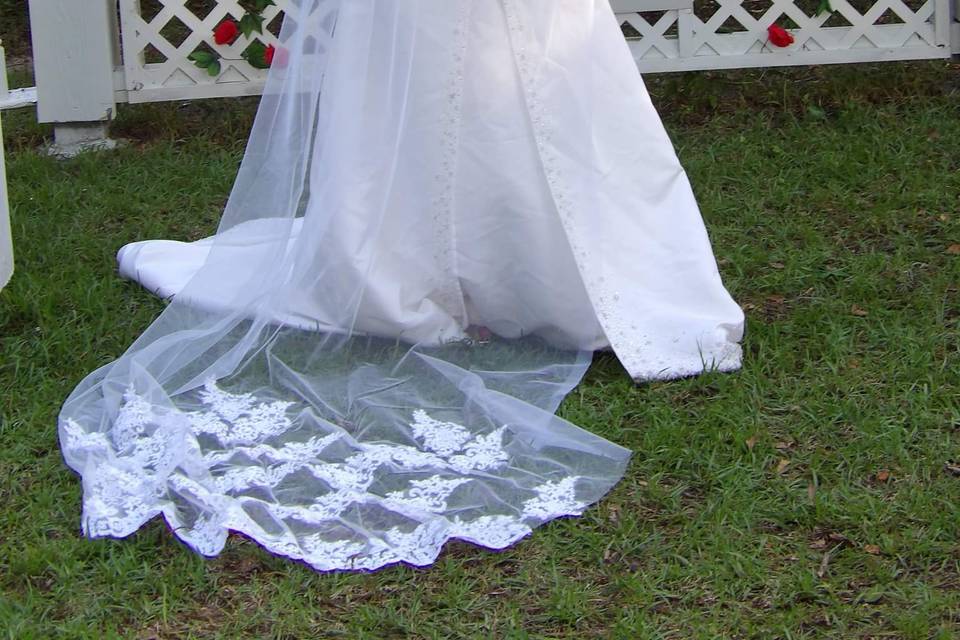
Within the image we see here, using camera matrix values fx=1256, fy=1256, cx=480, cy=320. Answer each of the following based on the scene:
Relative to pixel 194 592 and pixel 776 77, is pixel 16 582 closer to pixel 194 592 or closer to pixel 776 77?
pixel 194 592

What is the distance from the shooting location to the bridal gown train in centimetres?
315

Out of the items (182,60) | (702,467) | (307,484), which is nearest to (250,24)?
(182,60)

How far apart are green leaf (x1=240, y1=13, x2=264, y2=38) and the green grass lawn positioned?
34.0 inches

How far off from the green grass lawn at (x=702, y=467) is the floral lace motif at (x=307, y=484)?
0.05 meters

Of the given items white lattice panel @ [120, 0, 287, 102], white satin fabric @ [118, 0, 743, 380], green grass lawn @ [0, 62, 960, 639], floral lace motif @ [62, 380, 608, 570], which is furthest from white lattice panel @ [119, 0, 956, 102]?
floral lace motif @ [62, 380, 608, 570]

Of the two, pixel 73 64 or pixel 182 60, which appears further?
pixel 182 60

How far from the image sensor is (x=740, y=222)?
4445 millimetres

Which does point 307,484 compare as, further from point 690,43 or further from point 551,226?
point 690,43

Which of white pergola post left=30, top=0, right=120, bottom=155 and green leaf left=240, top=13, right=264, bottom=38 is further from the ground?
green leaf left=240, top=13, right=264, bottom=38

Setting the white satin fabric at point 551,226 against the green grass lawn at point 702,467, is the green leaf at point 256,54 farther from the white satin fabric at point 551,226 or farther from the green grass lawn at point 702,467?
the white satin fabric at point 551,226

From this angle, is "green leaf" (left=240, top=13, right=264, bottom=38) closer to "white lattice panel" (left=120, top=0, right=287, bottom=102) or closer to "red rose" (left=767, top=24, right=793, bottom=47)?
"white lattice panel" (left=120, top=0, right=287, bottom=102)

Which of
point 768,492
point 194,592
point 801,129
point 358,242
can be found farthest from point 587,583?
point 801,129

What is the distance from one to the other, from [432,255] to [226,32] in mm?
2370

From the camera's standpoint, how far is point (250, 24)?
17.5 ft
